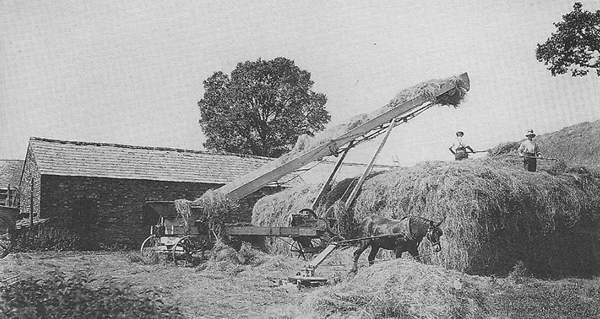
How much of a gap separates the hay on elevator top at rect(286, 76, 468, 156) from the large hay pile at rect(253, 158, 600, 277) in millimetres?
1870

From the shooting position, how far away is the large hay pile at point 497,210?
35.1 ft

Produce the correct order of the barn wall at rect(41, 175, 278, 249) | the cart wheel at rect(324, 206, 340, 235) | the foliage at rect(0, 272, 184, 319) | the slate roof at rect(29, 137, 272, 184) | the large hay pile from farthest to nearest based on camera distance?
the slate roof at rect(29, 137, 272, 184) < the barn wall at rect(41, 175, 278, 249) < the cart wheel at rect(324, 206, 340, 235) < the large hay pile < the foliage at rect(0, 272, 184, 319)

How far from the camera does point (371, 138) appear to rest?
1420 cm

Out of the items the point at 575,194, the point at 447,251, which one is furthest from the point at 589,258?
the point at 447,251

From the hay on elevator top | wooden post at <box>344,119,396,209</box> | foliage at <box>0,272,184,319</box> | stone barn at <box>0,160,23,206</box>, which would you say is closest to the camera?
foliage at <box>0,272,184,319</box>

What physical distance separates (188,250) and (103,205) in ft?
31.2

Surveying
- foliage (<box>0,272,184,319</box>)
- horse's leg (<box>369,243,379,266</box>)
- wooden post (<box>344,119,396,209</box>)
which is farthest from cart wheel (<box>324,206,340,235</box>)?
foliage (<box>0,272,184,319</box>)

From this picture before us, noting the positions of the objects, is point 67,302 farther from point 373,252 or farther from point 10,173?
point 10,173

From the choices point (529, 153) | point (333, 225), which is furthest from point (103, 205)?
point (529, 153)

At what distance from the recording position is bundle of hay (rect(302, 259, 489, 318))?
6.58 metres

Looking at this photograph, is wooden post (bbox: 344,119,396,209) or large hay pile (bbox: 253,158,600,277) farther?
wooden post (bbox: 344,119,396,209)

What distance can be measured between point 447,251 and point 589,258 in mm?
4188

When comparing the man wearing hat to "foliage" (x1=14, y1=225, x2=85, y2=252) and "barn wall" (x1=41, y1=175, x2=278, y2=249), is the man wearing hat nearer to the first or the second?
"barn wall" (x1=41, y1=175, x2=278, y2=249)

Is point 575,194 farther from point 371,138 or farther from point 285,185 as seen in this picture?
point 285,185
